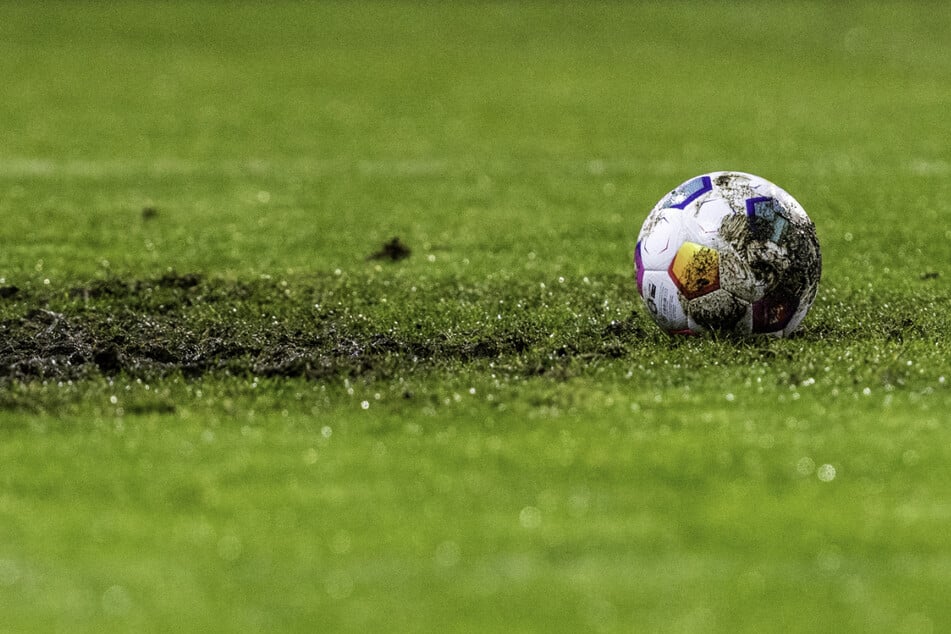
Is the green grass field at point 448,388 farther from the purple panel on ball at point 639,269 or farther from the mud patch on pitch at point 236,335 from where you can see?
the purple panel on ball at point 639,269

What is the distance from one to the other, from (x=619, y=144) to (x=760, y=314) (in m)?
15.8

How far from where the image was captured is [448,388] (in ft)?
36.9

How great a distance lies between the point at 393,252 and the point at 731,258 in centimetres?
718

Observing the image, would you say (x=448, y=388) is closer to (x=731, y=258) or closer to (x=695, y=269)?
(x=695, y=269)

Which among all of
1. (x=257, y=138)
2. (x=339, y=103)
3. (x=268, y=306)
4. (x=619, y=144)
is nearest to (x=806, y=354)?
(x=268, y=306)

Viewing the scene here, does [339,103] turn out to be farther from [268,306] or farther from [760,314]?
[760,314]

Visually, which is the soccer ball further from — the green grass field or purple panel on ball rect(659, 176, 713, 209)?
the green grass field

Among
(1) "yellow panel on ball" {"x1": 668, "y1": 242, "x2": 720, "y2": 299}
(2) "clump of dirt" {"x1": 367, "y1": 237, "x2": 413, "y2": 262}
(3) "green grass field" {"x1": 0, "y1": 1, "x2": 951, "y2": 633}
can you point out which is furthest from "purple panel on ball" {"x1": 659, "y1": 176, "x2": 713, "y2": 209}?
(2) "clump of dirt" {"x1": 367, "y1": 237, "x2": 413, "y2": 262}

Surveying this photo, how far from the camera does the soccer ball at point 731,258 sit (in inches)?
474

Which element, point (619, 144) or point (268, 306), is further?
point (619, 144)

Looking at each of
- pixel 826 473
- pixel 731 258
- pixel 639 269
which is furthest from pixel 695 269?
pixel 826 473

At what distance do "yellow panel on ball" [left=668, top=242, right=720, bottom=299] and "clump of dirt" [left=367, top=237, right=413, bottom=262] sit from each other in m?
6.49

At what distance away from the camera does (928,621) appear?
21.7 ft

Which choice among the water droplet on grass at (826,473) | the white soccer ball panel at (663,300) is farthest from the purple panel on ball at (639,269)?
the water droplet on grass at (826,473)
